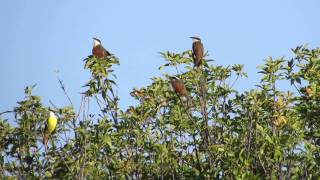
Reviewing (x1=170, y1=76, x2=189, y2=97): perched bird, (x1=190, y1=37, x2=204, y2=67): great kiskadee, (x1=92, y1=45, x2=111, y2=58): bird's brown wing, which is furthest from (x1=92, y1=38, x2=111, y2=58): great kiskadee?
(x1=190, y1=37, x2=204, y2=67): great kiskadee

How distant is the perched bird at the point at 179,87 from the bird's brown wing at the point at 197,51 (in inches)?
18.8

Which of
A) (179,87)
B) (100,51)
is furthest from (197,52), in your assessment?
(100,51)

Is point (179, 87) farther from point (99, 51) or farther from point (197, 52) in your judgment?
point (99, 51)

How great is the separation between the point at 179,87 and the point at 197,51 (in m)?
0.98

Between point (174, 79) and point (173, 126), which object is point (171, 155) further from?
point (174, 79)

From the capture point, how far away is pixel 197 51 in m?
11.8

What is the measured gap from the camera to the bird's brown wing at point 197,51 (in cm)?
1136

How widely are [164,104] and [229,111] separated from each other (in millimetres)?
1276

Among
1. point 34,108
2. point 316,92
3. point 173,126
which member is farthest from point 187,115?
point 34,108

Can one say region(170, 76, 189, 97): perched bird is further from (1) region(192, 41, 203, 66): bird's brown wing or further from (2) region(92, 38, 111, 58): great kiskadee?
(2) region(92, 38, 111, 58): great kiskadee

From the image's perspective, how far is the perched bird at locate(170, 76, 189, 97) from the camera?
11117mm

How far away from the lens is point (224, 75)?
38.1 feet

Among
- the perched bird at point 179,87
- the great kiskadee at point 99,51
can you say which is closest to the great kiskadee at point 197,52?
the perched bird at point 179,87

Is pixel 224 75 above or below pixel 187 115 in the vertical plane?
above
